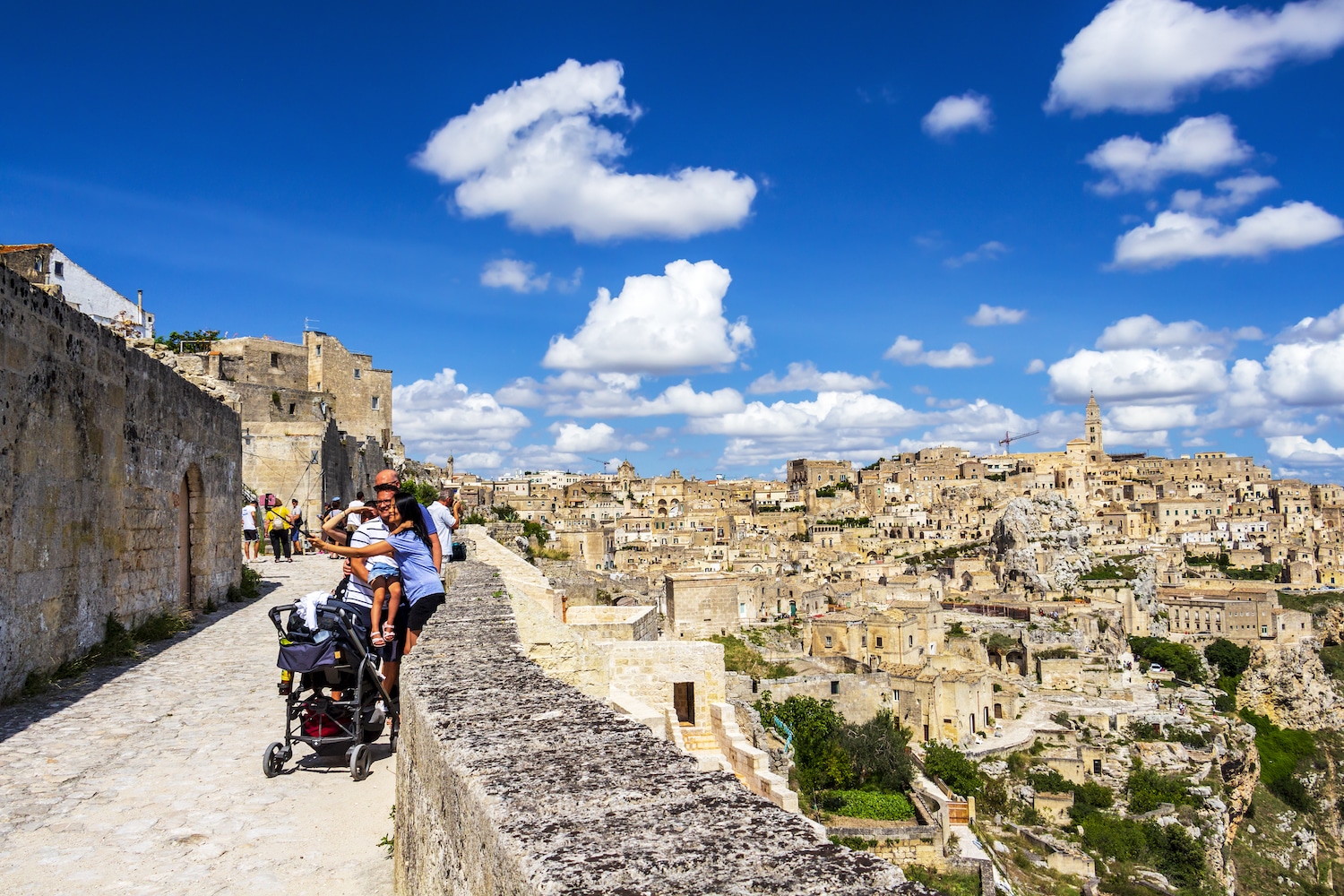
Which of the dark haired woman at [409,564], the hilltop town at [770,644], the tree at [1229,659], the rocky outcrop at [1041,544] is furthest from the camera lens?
the rocky outcrop at [1041,544]

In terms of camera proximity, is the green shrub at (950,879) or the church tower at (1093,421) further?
the church tower at (1093,421)

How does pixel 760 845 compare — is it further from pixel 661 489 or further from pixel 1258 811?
pixel 661 489

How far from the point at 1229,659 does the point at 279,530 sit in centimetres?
7165

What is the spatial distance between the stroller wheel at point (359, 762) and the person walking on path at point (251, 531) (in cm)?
1342

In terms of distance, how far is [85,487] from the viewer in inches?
310

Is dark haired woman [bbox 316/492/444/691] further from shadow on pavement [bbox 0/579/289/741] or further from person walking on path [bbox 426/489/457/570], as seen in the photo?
person walking on path [bbox 426/489/457/570]

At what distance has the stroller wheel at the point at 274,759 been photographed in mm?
5047

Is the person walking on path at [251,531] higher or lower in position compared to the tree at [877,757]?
higher

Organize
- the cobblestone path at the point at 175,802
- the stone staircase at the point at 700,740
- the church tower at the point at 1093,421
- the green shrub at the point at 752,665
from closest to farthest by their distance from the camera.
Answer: the cobblestone path at the point at 175,802 → the stone staircase at the point at 700,740 → the green shrub at the point at 752,665 → the church tower at the point at 1093,421

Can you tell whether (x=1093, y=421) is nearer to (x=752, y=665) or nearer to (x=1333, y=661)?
(x=1333, y=661)

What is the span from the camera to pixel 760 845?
5.86ft

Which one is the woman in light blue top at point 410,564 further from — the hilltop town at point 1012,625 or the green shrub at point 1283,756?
the green shrub at point 1283,756

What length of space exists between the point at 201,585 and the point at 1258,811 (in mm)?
54442

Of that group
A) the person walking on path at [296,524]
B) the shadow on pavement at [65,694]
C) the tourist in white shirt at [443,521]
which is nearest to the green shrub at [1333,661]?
the person walking on path at [296,524]
